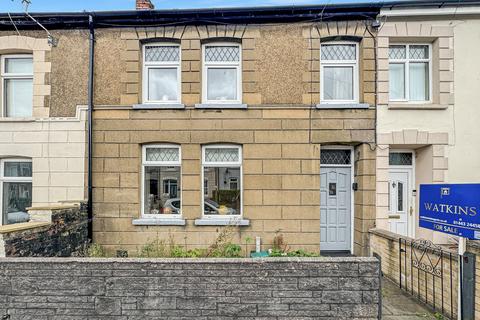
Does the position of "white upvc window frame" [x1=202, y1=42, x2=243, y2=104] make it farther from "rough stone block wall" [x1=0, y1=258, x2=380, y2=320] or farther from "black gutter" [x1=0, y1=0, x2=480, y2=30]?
"rough stone block wall" [x1=0, y1=258, x2=380, y2=320]

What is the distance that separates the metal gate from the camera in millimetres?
4418

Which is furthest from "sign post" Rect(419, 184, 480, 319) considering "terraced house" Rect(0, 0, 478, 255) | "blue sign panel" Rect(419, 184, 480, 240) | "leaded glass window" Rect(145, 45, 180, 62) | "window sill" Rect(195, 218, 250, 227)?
"leaded glass window" Rect(145, 45, 180, 62)

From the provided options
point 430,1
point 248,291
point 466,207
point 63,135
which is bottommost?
point 248,291

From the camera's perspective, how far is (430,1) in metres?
7.13

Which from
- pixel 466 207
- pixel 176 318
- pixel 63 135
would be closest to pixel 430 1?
pixel 466 207

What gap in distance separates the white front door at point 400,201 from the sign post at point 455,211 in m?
3.37

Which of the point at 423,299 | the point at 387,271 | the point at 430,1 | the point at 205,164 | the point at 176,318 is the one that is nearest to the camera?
the point at 176,318

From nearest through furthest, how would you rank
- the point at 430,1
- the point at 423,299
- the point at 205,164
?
the point at 423,299 → the point at 430,1 → the point at 205,164

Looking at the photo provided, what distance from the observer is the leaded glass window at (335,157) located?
7.92 m

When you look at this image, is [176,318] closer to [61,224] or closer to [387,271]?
[61,224]

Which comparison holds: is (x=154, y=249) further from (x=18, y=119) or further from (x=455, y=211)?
(x=455, y=211)

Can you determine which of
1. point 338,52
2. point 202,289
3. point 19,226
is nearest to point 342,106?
point 338,52

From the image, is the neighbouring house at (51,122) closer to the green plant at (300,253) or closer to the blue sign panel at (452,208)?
the green plant at (300,253)

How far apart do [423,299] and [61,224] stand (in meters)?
7.02
